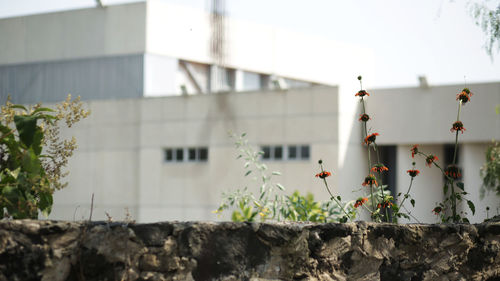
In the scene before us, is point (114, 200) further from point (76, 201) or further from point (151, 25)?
point (151, 25)

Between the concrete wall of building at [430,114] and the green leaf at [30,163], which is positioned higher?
the concrete wall of building at [430,114]

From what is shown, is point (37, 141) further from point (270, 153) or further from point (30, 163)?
point (270, 153)

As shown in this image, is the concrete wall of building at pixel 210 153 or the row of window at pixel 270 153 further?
the row of window at pixel 270 153

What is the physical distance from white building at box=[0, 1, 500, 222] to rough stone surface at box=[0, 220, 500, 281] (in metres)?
14.8

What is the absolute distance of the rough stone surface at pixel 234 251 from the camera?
9.39 feet

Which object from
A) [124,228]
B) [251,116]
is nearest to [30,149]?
[124,228]

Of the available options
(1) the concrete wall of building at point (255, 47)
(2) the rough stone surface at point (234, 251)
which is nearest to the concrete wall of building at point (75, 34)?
(1) the concrete wall of building at point (255, 47)

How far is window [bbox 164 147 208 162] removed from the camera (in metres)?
23.3

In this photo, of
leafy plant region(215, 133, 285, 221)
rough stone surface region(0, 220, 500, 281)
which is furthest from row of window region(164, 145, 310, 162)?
rough stone surface region(0, 220, 500, 281)

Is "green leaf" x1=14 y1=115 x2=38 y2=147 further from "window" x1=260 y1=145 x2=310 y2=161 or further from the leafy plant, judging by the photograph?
"window" x1=260 y1=145 x2=310 y2=161

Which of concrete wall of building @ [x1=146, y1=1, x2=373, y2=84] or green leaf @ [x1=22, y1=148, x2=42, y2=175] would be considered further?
concrete wall of building @ [x1=146, y1=1, x2=373, y2=84]

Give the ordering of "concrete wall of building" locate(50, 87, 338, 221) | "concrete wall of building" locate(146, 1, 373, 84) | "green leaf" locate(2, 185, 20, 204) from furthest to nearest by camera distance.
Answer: "concrete wall of building" locate(146, 1, 373, 84) → "concrete wall of building" locate(50, 87, 338, 221) → "green leaf" locate(2, 185, 20, 204)

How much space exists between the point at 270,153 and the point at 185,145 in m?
2.78

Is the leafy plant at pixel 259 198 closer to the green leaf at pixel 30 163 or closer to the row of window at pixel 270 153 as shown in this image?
the green leaf at pixel 30 163
